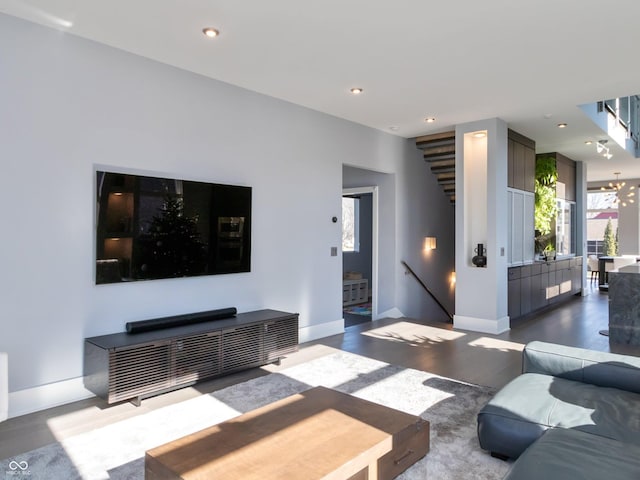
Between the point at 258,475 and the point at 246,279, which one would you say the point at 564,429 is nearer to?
the point at 258,475

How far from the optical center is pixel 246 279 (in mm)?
4973

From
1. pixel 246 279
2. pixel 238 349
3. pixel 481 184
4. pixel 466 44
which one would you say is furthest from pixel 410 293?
pixel 466 44

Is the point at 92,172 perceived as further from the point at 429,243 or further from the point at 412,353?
the point at 429,243

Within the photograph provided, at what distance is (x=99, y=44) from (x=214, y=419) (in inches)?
128

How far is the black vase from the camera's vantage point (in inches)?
253

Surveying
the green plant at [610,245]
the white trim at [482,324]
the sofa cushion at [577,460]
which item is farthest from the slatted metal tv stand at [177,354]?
the green plant at [610,245]

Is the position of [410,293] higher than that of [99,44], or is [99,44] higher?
[99,44]

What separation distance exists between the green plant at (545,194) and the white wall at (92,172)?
5180 mm

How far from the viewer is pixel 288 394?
3.73 m

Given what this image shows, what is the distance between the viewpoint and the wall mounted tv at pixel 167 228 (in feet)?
12.5

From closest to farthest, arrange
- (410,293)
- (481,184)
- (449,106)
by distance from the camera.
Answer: (449,106), (481,184), (410,293)

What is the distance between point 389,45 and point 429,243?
4775 mm

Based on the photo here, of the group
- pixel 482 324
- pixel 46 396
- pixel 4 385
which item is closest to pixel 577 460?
pixel 4 385

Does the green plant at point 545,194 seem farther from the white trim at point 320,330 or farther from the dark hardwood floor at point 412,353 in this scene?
the white trim at point 320,330
